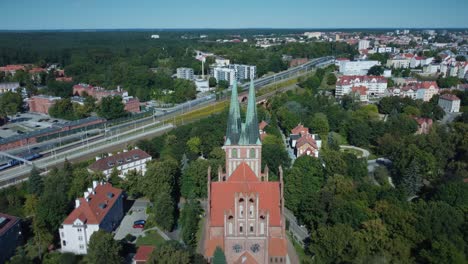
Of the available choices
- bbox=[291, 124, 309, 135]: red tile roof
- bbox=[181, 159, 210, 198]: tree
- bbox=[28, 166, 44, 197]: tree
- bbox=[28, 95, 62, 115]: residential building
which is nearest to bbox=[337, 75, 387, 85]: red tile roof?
bbox=[291, 124, 309, 135]: red tile roof

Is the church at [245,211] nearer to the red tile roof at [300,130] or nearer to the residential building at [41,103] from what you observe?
the red tile roof at [300,130]

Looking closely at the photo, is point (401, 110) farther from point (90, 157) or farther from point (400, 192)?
point (90, 157)

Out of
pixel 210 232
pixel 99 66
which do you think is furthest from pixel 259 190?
pixel 99 66

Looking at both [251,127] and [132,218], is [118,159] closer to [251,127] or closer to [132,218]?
[132,218]

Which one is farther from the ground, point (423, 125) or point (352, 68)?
point (352, 68)

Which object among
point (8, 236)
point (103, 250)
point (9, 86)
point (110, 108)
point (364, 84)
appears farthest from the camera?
point (9, 86)

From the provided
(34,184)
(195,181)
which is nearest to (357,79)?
(195,181)
